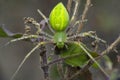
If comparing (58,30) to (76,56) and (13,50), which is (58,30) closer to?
(76,56)

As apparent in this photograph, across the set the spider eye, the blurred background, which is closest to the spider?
the spider eye

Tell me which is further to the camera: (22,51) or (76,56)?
(22,51)

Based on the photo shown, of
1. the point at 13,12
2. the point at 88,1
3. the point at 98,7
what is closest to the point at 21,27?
the point at 13,12

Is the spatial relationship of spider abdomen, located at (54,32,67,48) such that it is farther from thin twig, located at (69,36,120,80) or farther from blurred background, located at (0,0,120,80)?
blurred background, located at (0,0,120,80)

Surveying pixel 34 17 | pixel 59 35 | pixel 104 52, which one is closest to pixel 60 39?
pixel 59 35

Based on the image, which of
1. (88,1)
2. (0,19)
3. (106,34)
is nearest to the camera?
(88,1)

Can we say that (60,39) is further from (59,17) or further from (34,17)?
(34,17)
